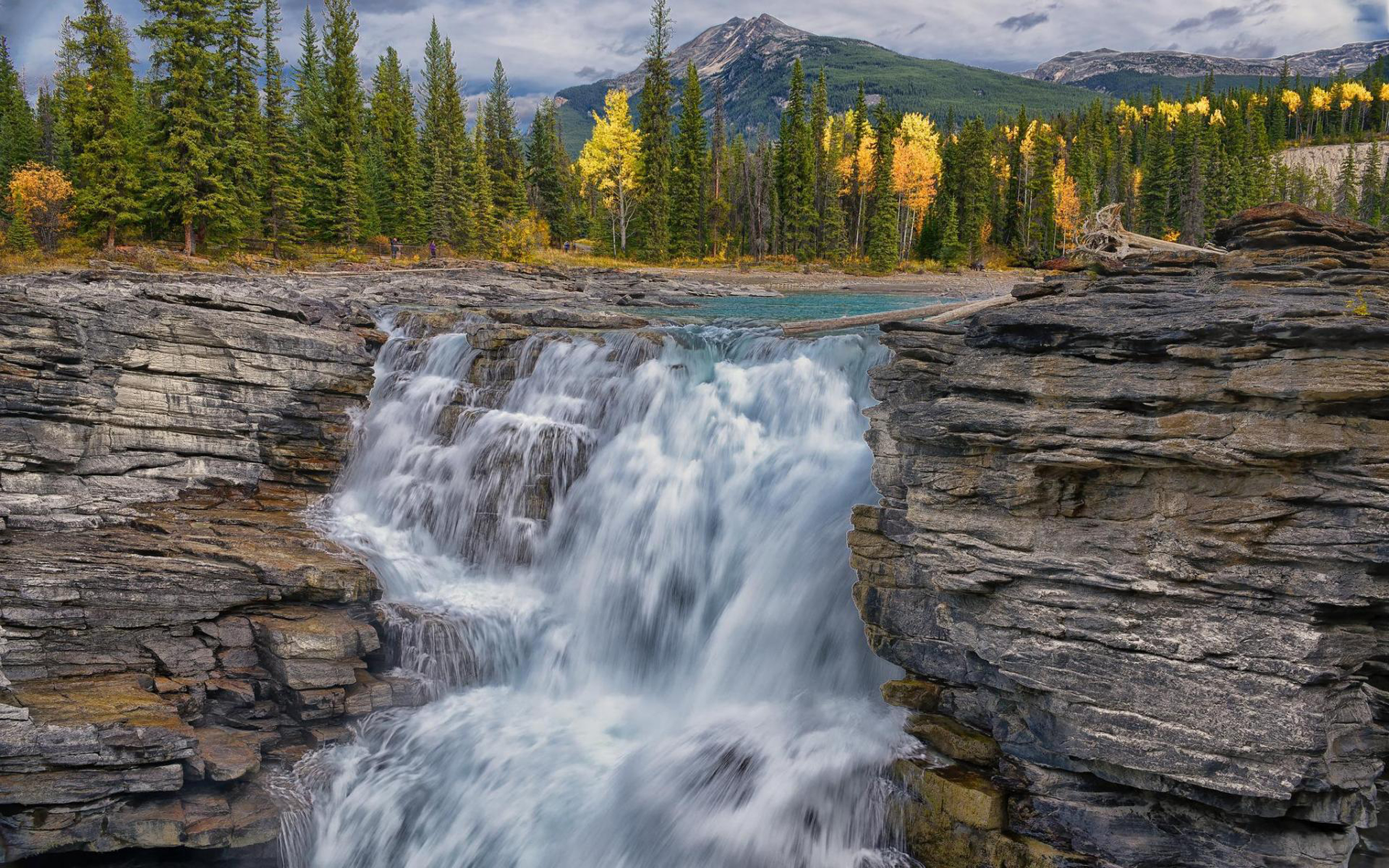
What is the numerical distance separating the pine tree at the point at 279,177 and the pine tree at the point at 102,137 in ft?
22.0

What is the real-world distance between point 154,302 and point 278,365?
2314 millimetres

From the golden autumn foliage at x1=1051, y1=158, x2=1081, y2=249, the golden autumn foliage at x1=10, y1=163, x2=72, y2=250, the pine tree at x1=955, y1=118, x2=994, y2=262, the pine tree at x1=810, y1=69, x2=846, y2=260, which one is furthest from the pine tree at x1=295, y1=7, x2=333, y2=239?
the golden autumn foliage at x1=1051, y1=158, x2=1081, y2=249

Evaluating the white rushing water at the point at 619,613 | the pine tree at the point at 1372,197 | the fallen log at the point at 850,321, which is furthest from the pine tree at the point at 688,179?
the pine tree at the point at 1372,197

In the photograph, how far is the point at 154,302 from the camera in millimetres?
16016

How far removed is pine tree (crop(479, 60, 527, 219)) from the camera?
66.1 m

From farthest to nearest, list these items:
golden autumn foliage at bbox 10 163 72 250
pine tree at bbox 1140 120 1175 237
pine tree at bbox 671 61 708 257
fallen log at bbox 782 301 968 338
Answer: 1. pine tree at bbox 1140 120 1175 237
2. pine tree at bbox 671 61 708 257
3. golden autumn foliage at bbox 10 163 72 250
4. fallen log at bbox 782 301 968 338

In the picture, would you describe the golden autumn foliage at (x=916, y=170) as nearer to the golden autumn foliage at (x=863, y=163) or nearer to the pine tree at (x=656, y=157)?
the golden autumn foliage at (x=863, y=163)

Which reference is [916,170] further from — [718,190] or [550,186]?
[550,186]

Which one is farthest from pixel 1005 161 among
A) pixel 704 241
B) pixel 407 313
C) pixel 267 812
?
pixel 267 812

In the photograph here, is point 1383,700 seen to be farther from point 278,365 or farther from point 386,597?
point 278,365

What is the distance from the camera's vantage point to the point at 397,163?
6166 centimetres

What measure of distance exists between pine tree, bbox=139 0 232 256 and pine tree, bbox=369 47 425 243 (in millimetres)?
14417

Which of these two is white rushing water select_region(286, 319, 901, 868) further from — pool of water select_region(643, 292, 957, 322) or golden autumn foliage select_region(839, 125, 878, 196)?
golden autumn foliage select_region(839, 125, 878, 196)

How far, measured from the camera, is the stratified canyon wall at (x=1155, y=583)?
790cm
